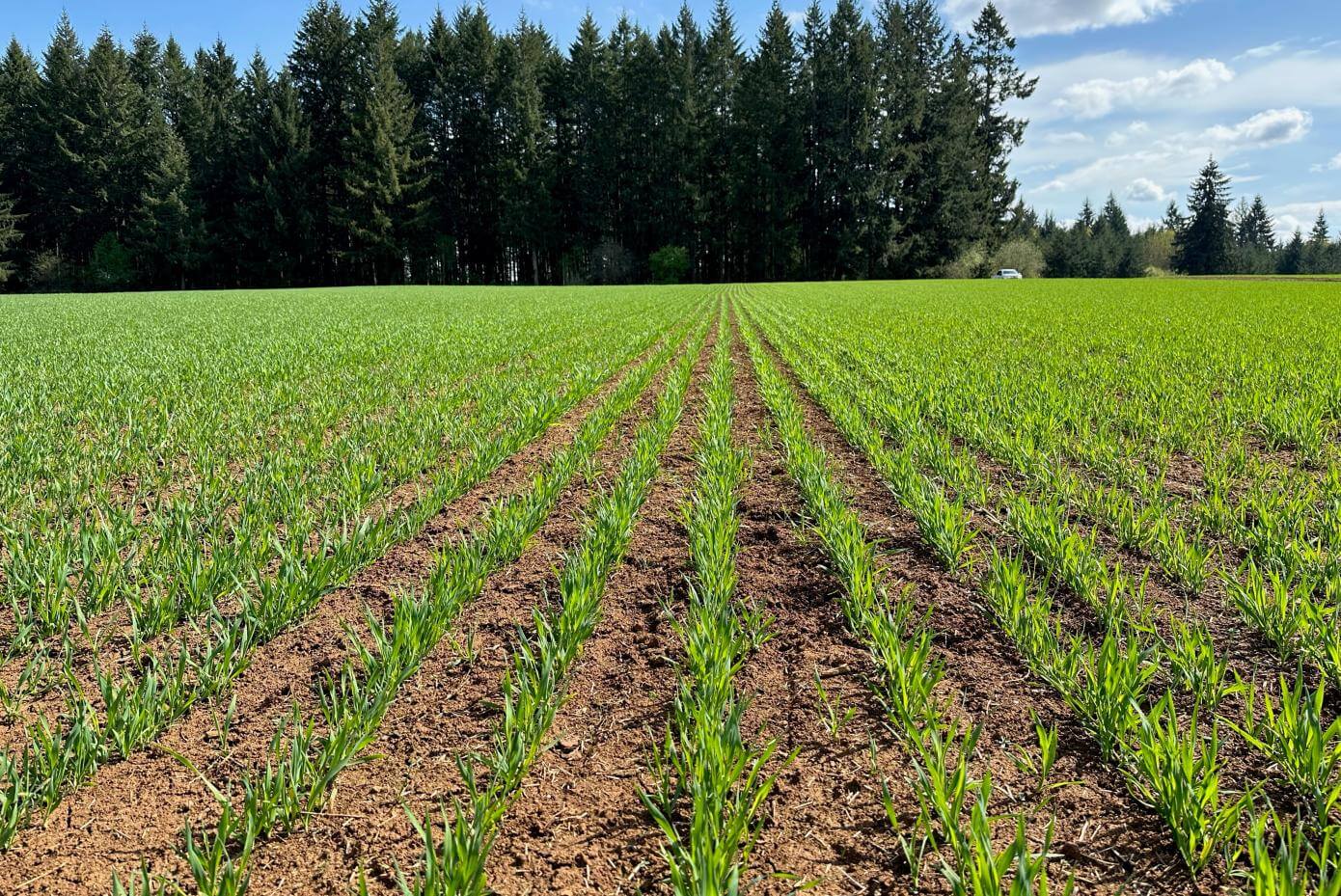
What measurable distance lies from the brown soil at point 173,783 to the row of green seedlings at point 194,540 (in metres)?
0.44

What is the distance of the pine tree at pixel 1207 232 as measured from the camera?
82.3 meters

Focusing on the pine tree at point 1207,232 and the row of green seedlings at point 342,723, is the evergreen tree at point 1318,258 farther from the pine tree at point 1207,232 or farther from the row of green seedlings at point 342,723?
the row of green seedlings at point 342,723

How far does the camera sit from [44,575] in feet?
10.3

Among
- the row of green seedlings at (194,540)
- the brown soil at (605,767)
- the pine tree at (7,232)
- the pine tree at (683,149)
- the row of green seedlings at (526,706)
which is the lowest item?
the brown soil at (605,767)

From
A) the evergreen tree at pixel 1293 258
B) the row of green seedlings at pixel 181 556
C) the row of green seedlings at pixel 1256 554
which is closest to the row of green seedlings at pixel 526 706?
the row of green seedlings at pixel 181 556

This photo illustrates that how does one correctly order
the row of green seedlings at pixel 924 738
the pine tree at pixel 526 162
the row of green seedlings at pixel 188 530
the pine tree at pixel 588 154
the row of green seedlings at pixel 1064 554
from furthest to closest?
the pine tree at pixel 588 154, the pine tree at pixel 526 162, the row of green seedlings at pixel 188 530, the row of green seedlings at pixel 1064 554, the row of green seedlings at pixel 924 738

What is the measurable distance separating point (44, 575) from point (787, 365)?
9.28 meters

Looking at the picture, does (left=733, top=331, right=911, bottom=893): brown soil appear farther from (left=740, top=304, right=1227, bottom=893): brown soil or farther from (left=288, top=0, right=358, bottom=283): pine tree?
(left=288, top=0, right=358, bottom=283): pine tree

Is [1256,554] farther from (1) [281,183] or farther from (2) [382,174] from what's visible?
(1) [281,183]

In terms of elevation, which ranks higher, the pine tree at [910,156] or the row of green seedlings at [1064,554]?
the pine tree at [910,156]

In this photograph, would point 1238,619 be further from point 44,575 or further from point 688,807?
point 44,575

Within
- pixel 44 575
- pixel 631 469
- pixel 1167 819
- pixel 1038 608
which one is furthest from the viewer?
pixel 631 469

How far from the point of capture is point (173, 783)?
2.09 m

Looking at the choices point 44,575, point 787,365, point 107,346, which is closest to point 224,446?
point 44,575
